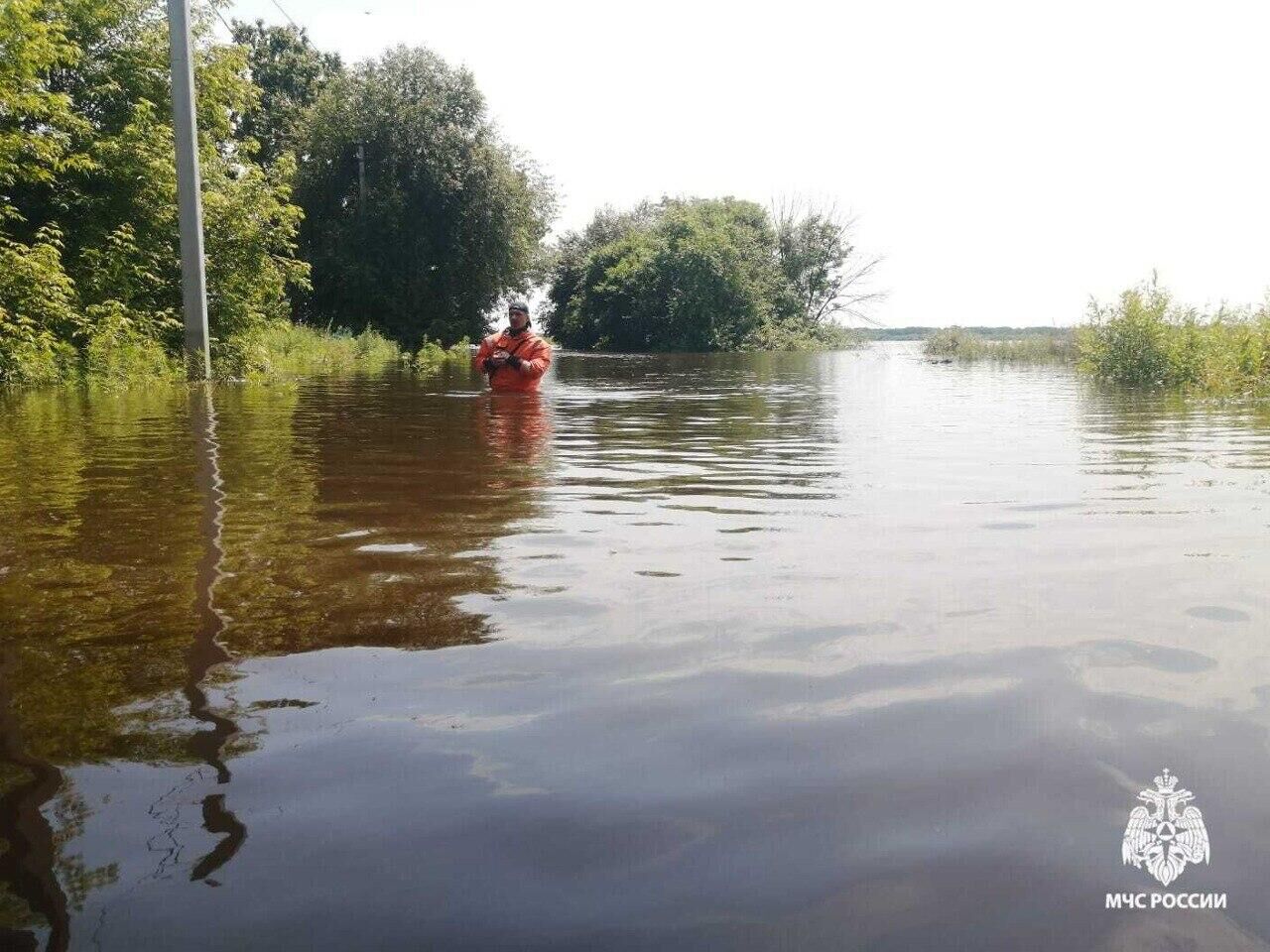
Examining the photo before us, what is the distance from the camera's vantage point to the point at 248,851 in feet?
7.72

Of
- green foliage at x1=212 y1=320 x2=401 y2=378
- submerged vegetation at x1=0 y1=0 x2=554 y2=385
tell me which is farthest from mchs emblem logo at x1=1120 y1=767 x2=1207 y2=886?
green foliage at x1=212 y1=320 x2=401 y2=378

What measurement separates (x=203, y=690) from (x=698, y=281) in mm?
69138

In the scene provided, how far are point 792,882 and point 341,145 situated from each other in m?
47.3

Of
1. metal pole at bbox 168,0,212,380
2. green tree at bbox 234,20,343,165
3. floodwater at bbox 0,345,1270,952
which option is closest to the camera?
floodwater at bbox 0,345,1270,952

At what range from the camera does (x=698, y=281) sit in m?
71.1

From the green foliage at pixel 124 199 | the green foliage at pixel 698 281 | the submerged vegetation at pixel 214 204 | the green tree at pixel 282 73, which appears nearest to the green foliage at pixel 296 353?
the submerged vegetation at pixel 214 204

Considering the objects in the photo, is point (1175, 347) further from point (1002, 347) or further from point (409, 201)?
point (409, 201)

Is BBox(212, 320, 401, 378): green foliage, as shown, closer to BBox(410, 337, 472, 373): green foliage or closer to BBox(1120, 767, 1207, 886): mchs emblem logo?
BBox(410, 337, 472, 373): green foliage

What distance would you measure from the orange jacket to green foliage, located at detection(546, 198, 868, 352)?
49.1 meters

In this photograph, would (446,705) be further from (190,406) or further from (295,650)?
(190,406)

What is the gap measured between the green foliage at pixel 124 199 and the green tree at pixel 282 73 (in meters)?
25.3

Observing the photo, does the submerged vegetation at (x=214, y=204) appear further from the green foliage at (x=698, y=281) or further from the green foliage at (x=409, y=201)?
the green foliage at (x=698, y=281)

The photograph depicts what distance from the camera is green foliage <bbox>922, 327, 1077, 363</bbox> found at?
123 feet

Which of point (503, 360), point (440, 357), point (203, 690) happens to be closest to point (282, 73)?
point (440, 357)
